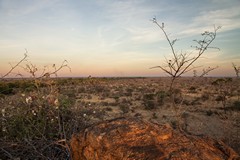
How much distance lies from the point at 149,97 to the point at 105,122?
18761 millimetres

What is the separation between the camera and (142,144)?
221 centimetres

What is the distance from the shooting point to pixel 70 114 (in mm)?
5762

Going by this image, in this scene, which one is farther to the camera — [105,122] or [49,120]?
[49,120]

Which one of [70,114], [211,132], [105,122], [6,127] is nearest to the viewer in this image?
[105,122]

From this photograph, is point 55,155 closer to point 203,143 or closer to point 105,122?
point 105,122

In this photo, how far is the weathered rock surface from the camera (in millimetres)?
2098

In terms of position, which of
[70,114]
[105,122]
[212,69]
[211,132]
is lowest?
[211,132]

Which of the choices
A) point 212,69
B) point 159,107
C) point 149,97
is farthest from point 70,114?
point 149,97

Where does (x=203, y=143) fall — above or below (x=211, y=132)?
above

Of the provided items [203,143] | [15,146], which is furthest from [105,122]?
[15,146]

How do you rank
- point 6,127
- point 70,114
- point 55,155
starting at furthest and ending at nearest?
1. point 70,114
2. point 6,127
3. point 55,155

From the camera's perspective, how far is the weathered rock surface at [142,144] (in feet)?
6.88

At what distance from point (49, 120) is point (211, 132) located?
682 cm

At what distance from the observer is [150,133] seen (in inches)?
91.7
